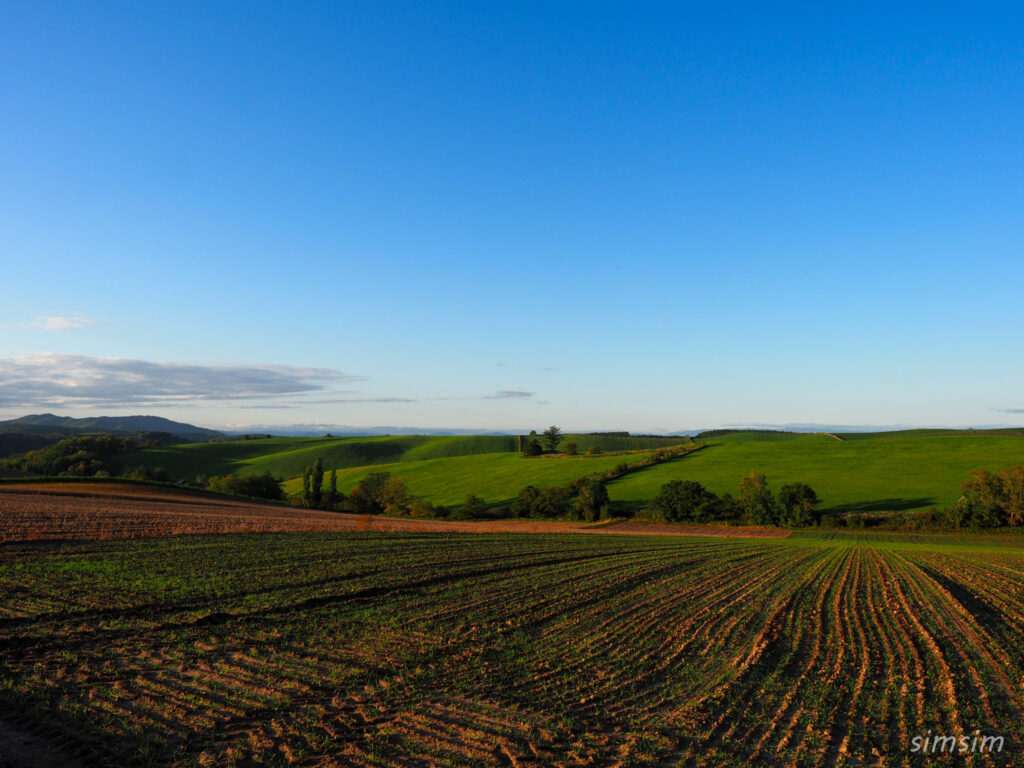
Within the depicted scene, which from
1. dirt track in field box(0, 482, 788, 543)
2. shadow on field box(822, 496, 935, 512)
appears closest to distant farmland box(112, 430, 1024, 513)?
shadow on field box(822, 496, 935, 512)

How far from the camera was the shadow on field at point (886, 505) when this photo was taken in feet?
198

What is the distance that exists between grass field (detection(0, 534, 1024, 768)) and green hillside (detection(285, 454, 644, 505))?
57.4 m

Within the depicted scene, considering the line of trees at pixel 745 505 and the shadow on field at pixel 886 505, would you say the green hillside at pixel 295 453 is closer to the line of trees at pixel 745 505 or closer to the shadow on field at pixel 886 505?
the line of trees at pixel 745 505

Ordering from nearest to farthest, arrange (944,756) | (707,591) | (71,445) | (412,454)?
(944,756) < (707,591) < (71,445) < (412,454)

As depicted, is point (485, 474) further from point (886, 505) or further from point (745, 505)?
point (886, 505)

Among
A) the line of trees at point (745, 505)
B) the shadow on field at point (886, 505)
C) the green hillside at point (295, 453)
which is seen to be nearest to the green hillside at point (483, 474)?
the green hillside at point (295, 453)

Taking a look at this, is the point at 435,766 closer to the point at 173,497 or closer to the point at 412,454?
the point at 173,497

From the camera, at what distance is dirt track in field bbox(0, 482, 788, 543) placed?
1220 inches

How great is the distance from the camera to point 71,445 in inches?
3888

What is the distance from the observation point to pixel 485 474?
96.4 metres

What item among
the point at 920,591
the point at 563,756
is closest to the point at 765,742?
the point at 563,756

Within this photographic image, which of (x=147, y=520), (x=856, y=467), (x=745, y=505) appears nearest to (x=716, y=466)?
(x=856, y=467)

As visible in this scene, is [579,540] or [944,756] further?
[579,540]

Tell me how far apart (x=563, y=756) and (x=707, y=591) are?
14.7 metres
